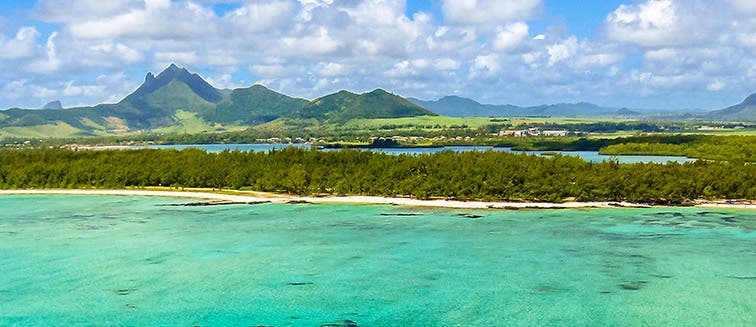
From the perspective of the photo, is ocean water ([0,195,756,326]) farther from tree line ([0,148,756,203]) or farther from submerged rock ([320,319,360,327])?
tree line ([0,148,756,203])

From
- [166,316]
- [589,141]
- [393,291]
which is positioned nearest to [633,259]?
[393,291]

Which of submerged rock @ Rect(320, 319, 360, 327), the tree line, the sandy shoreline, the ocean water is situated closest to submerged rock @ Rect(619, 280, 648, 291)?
the ocean water

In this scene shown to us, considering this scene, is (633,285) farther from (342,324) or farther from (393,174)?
(393,174)

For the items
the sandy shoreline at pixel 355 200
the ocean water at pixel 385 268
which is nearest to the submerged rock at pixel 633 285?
the ocean water at pixel 385 268

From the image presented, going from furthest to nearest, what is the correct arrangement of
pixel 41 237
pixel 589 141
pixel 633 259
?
pixel 589 141 → pixel 41 237 → pixel 633 259

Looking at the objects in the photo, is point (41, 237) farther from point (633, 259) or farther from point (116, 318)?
point (633, 259)
